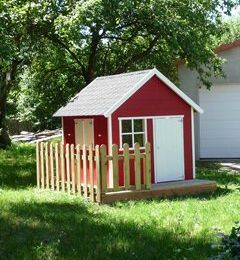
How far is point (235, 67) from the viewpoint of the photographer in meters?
19.7

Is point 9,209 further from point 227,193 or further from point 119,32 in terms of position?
point 119,32

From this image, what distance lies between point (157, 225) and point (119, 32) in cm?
1129

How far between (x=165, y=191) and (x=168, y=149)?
1.27 m

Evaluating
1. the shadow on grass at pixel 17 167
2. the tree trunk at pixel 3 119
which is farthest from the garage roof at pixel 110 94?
the tree trunk at pixel 3 119

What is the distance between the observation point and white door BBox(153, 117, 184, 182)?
41.4ft

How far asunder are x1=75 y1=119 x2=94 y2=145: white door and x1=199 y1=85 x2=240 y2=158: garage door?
7692 millimetres

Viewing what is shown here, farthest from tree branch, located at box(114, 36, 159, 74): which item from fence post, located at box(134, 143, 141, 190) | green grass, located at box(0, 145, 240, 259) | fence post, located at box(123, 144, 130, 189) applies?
fence post, located at box(123, 144, 130, 189)

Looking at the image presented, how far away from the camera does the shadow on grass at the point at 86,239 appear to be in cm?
721

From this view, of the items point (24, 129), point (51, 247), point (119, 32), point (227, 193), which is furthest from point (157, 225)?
point (24, 129)

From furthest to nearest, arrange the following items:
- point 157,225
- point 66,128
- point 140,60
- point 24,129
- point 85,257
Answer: point 24,129, point 140,60, point 66,128, point 157,225, point 85,257

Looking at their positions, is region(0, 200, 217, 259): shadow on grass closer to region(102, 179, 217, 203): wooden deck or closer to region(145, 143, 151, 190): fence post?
region(102, 179, 217, 203): wooden deck

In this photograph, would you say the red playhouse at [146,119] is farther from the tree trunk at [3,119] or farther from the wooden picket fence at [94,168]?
the tree trunk at [3,119]

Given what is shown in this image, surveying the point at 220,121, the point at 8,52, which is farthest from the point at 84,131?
the point at 220,121

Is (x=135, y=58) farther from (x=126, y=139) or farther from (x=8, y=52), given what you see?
(x=126, y=139)
